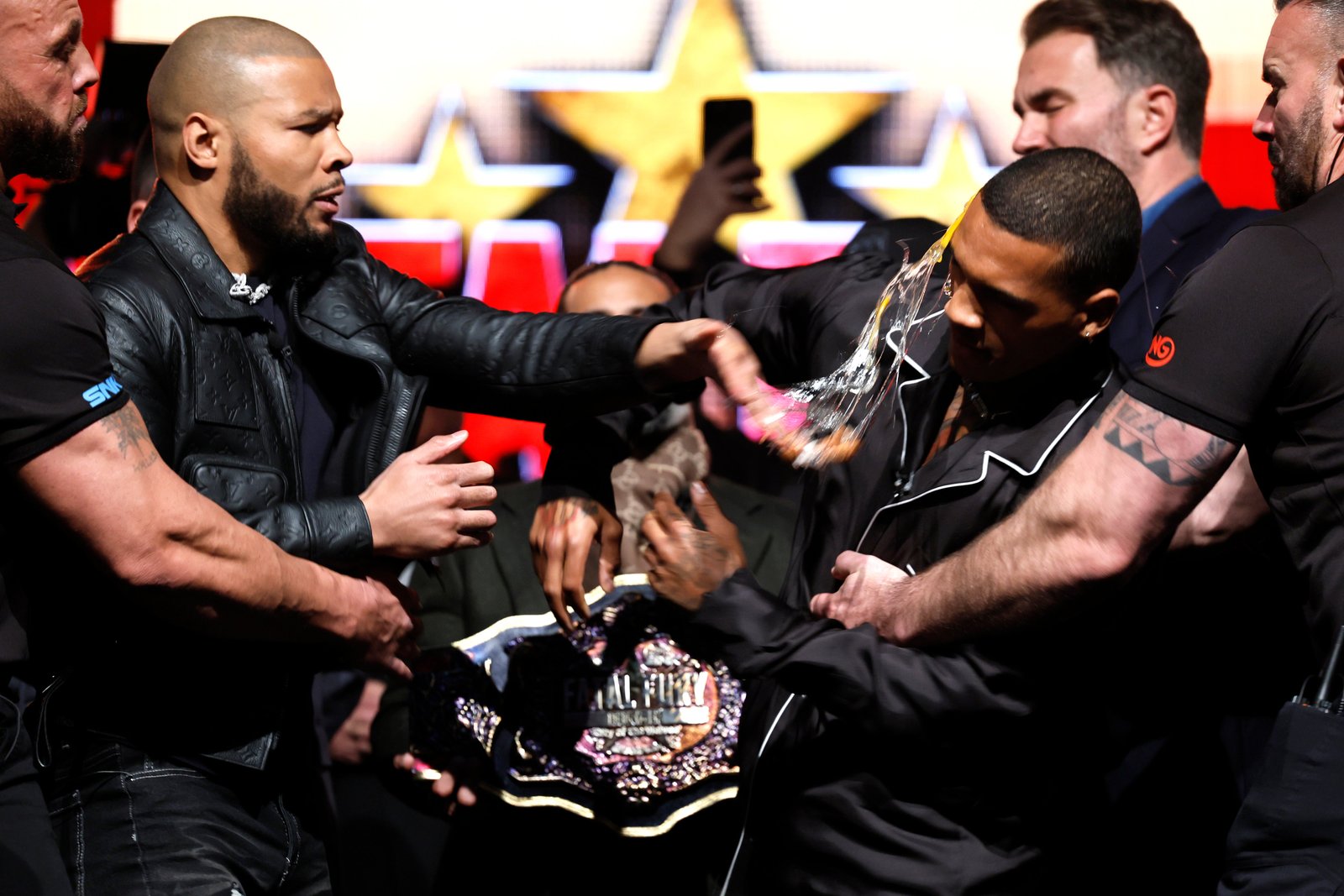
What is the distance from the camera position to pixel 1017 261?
2385 millimetres

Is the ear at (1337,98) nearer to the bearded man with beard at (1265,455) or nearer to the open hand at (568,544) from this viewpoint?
the bearded man with beard at (1265,455)

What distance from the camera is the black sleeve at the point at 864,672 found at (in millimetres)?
2283

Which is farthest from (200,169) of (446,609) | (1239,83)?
(1239,83)

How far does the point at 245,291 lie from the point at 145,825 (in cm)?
92

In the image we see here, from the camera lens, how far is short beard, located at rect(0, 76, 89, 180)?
7.19ft

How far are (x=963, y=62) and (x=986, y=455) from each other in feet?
7.74

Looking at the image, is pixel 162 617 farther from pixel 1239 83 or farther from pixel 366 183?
pixel 1239 83

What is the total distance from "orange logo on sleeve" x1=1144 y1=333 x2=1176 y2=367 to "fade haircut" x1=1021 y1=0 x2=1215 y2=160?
171 centimetres

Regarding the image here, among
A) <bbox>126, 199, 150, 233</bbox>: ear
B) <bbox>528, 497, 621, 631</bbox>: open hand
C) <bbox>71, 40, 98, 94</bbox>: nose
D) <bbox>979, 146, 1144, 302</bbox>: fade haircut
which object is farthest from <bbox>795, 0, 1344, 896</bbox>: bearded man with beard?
<bbox>126, 199, 150, 233</bbox>: ear

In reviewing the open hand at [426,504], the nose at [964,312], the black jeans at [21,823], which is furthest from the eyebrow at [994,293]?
the black jeans at [21,823]

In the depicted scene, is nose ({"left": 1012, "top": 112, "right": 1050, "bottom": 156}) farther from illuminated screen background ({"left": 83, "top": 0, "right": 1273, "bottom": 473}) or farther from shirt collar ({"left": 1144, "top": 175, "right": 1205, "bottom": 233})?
illuminated screen background ({"left": 83, "top": 0, "right": 1273, "bottom": 473})

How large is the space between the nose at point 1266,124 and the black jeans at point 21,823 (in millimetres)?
2148

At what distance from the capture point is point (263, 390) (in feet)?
8.15

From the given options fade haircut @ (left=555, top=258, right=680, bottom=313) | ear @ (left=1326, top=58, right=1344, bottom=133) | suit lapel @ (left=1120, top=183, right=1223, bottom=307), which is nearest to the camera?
ear @ (left=1326, top=58, right=1344, bottom=133)
